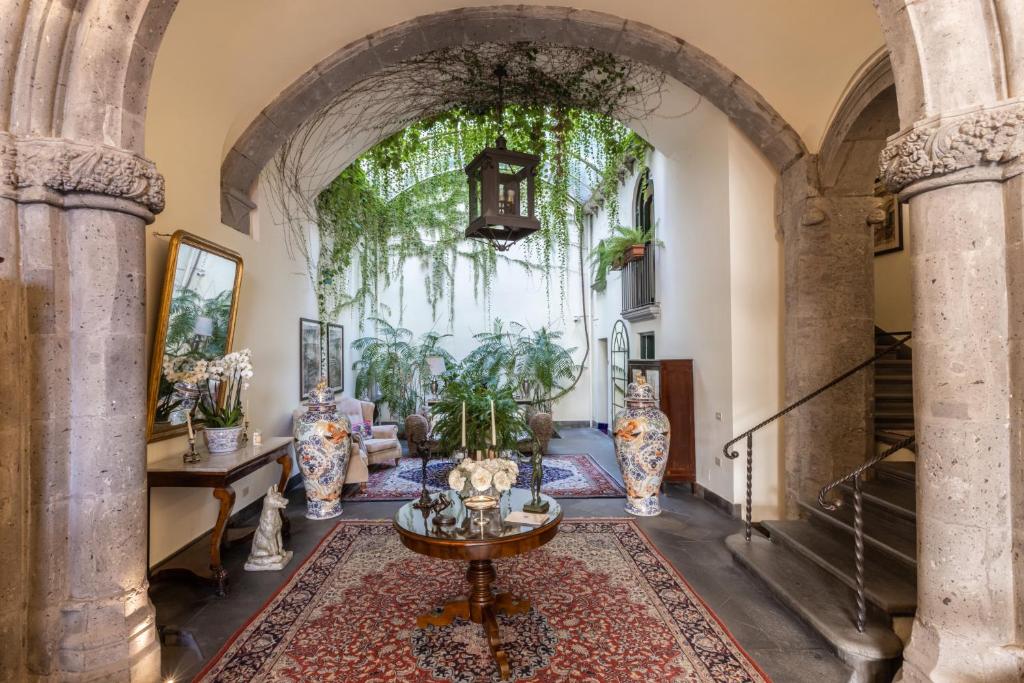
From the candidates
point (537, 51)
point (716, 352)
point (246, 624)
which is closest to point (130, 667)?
point (246, 624)

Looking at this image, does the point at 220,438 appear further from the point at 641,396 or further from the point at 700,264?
the point at 700,264

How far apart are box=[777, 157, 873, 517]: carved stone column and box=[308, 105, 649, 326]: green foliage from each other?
2.53 meters

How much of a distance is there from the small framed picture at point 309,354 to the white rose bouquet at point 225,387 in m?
1.89

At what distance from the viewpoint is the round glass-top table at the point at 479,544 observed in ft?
7.89

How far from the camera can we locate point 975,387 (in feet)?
6.08

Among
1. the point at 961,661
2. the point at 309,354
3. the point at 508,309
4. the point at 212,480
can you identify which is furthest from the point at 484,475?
the point at 508,309

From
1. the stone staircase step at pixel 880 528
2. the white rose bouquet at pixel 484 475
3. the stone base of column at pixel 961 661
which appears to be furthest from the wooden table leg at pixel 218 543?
the stone staircase step at pixel 880 528

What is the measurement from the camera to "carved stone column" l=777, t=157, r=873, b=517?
152 inches

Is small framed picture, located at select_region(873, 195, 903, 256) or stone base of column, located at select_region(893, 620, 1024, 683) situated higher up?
small framed picture, located at select_region(873, 195, 903, 256)

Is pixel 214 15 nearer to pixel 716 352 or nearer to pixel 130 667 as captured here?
pixel 130 667

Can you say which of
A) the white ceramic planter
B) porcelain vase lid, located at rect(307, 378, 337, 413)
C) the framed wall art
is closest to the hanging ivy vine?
porcelain vase lid, located at rect(307, 378, 337, 413)

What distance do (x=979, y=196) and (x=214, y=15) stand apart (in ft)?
14.2

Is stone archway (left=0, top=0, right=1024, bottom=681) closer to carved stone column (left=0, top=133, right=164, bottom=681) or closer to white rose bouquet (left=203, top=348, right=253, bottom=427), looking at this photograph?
carved stone column (left=0, top=133, right=164, bottom=681)

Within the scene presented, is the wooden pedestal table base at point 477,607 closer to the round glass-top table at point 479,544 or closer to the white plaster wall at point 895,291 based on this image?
the round glass-top table at point 479,544
